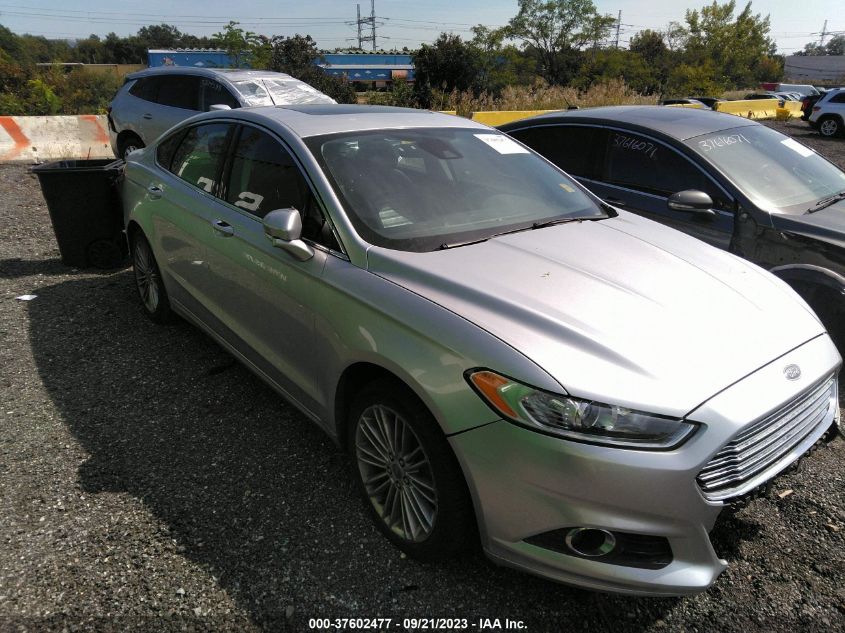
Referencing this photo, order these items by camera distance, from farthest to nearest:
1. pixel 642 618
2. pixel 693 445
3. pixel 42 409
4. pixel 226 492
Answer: pixel 42 409 → pixel 226 492 → pixel 642 618 → pixel 693 445

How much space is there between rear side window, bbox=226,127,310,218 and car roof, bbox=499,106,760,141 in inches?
115

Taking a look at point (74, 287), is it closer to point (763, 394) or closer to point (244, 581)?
point (244, 581)

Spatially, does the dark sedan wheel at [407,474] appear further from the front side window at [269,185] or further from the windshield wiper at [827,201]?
the windshield wiper at [827,201]

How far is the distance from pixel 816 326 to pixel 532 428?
151 cm

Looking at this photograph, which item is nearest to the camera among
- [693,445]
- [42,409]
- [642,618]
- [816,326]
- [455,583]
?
[693,445]

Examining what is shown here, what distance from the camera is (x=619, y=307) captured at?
7.59 feet

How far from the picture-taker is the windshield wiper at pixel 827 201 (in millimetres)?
4156

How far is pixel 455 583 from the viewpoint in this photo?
238cm

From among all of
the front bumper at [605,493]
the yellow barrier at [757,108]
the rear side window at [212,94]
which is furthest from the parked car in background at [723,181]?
the yellow barrier at [757,108]

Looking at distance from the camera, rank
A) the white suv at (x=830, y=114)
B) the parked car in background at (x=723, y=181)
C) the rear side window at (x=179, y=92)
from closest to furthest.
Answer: the parked car in background at (x=723, y=181) < the rear side window at (x=179, y=92) < the white suv at (x=830, y=114)

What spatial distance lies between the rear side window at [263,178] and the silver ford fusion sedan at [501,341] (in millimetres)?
16

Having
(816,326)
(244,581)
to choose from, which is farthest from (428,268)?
(816,326)

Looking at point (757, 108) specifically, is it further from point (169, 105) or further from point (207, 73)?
point (169, 105)

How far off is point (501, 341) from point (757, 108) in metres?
27.7
